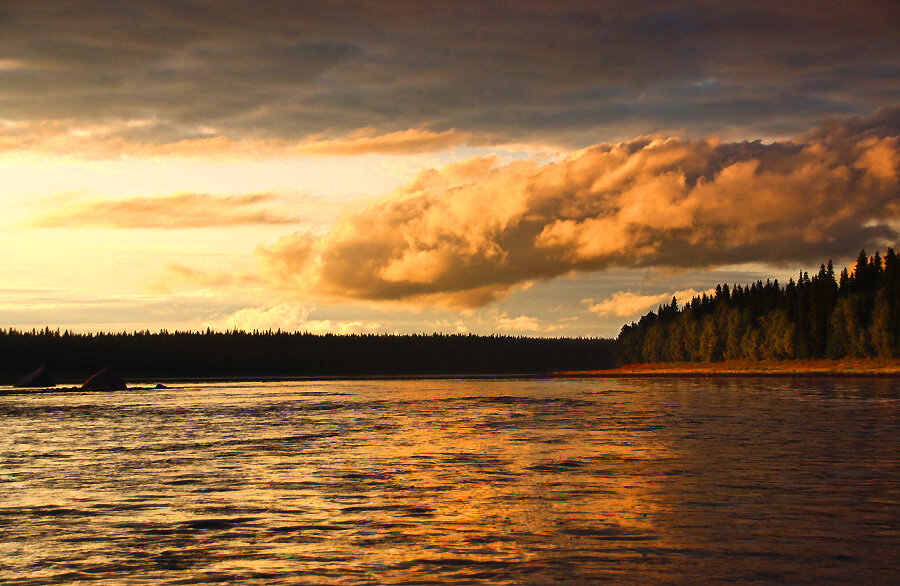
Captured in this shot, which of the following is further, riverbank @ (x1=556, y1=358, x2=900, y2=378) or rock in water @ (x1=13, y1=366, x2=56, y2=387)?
riverbank @ (x1=556, y1=358, x2=900, y2=378)

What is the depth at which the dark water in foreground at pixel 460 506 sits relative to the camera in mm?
15125

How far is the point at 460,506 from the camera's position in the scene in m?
21.3

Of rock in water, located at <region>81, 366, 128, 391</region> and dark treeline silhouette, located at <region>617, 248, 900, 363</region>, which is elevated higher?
dark treeline silhouette, located at <region>617, 248, 900, 363</region>

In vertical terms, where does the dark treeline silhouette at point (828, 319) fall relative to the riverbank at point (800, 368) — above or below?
above

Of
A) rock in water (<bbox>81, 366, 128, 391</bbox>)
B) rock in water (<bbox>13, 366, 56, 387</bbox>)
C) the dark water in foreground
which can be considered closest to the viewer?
the dark water in foreground

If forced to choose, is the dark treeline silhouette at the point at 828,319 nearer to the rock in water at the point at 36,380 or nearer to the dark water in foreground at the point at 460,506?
the dark water in foreground at the point at 460,506

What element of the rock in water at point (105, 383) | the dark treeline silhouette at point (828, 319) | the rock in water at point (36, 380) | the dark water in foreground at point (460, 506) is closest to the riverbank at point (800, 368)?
the dark treeline silhouette at point (828, 319)

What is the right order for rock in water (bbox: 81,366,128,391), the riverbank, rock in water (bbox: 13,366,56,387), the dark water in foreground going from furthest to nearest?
the riverbank, rock in water (bbox: 13,366,56,387), rock in water (bbox: 81,366,128,391), the dark water in foreground

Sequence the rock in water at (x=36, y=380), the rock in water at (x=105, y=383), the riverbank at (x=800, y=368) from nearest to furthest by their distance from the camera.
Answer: the rock in water at (x=105, y=383) < the rock in water at (x=36, y=380) < the riverbank at (x=800, y=368)

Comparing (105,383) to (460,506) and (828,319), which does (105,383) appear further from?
(828,319)

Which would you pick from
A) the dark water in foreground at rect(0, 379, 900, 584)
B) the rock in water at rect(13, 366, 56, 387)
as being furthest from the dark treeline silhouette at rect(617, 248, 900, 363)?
the rock in water at rect(13, 366, 56, 387)

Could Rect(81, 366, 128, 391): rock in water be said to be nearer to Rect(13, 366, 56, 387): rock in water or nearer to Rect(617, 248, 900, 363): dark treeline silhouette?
Rect(13, 366, 56, 387): rock in water

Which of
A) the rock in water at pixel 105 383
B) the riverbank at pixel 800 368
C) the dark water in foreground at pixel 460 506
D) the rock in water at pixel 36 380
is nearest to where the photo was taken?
the dark water in foreground at pixel 460 506

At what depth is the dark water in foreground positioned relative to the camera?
15.1 metres
